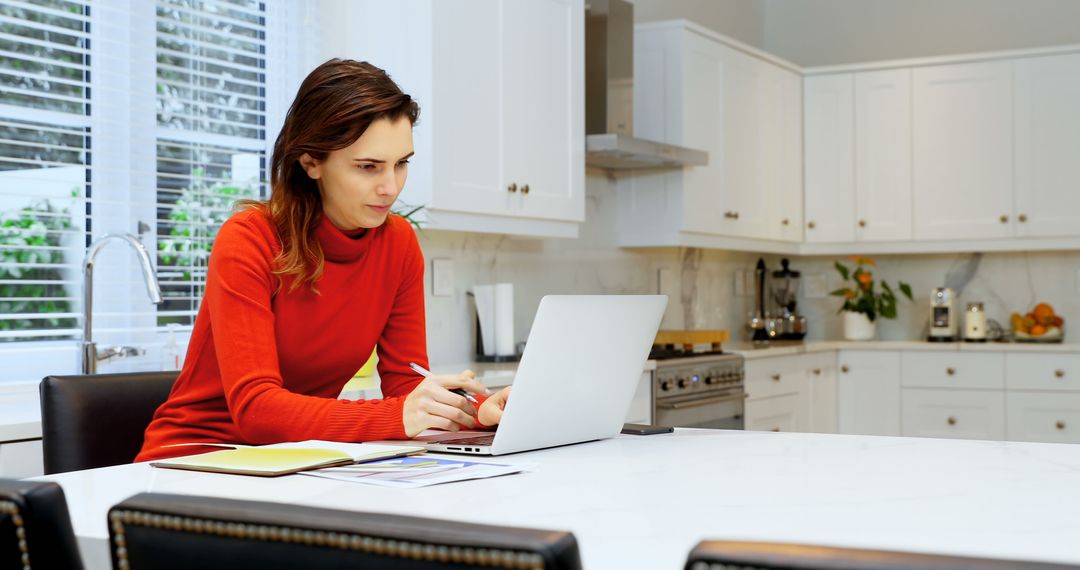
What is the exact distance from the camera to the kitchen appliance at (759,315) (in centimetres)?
531

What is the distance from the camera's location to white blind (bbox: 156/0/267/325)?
296cm

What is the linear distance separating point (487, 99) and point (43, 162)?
1.27 metres

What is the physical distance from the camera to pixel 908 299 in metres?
5.51

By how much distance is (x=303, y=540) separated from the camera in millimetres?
637

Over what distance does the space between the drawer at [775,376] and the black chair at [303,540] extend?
3.87m

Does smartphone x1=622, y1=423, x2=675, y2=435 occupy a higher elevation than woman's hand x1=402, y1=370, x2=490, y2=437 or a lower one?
lower

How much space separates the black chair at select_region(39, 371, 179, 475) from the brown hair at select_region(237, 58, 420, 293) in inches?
13.7

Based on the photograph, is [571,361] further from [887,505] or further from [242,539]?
[242,539]

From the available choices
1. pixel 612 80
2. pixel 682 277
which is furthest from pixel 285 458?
pixel 682 277

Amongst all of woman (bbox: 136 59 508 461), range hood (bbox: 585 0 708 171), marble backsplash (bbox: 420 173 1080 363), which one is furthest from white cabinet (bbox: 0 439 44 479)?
range hood (bbox: 585 0 708 171)

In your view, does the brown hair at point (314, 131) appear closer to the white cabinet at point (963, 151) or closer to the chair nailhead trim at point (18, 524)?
the chair nailhead trim at point (18, 524)

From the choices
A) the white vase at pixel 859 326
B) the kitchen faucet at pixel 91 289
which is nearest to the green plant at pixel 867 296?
the white vase at pixel 859 326

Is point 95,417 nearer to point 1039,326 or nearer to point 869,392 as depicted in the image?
point 869,392

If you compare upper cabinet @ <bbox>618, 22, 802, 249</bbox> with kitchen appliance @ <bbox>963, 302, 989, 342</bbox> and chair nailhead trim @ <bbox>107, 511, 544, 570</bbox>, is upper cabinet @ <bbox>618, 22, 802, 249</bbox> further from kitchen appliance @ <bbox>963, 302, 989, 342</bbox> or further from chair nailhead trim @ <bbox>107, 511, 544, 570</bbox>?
chair nailhead trim @ <bbox>107, 511, 544, 570</bbox>
